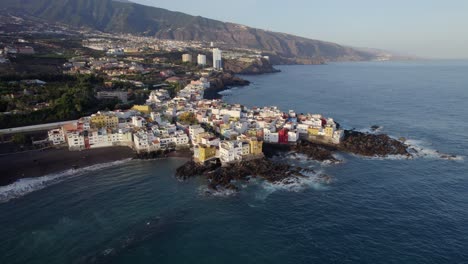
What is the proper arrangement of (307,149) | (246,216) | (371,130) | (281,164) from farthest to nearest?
(371,130), (307,149), (281,164), (246,216)

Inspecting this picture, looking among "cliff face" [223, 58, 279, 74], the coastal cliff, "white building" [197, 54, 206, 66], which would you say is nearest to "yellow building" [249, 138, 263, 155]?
the coastal cliff

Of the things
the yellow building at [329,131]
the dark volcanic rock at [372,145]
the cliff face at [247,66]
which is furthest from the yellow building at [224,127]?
the cliff face at [247,66]

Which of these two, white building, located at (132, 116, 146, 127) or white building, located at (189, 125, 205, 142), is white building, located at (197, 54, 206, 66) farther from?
white building, located at (189, 125, 205, 142)

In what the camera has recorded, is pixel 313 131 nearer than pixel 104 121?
Yes

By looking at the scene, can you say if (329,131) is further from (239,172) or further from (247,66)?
(247,66)

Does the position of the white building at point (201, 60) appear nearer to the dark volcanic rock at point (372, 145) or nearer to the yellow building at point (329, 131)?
the yellow building at point (329, 131)

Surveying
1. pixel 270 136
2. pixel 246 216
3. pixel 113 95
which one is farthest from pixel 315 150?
pixel 113 95

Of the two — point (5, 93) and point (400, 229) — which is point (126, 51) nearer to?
point (5, 93)
